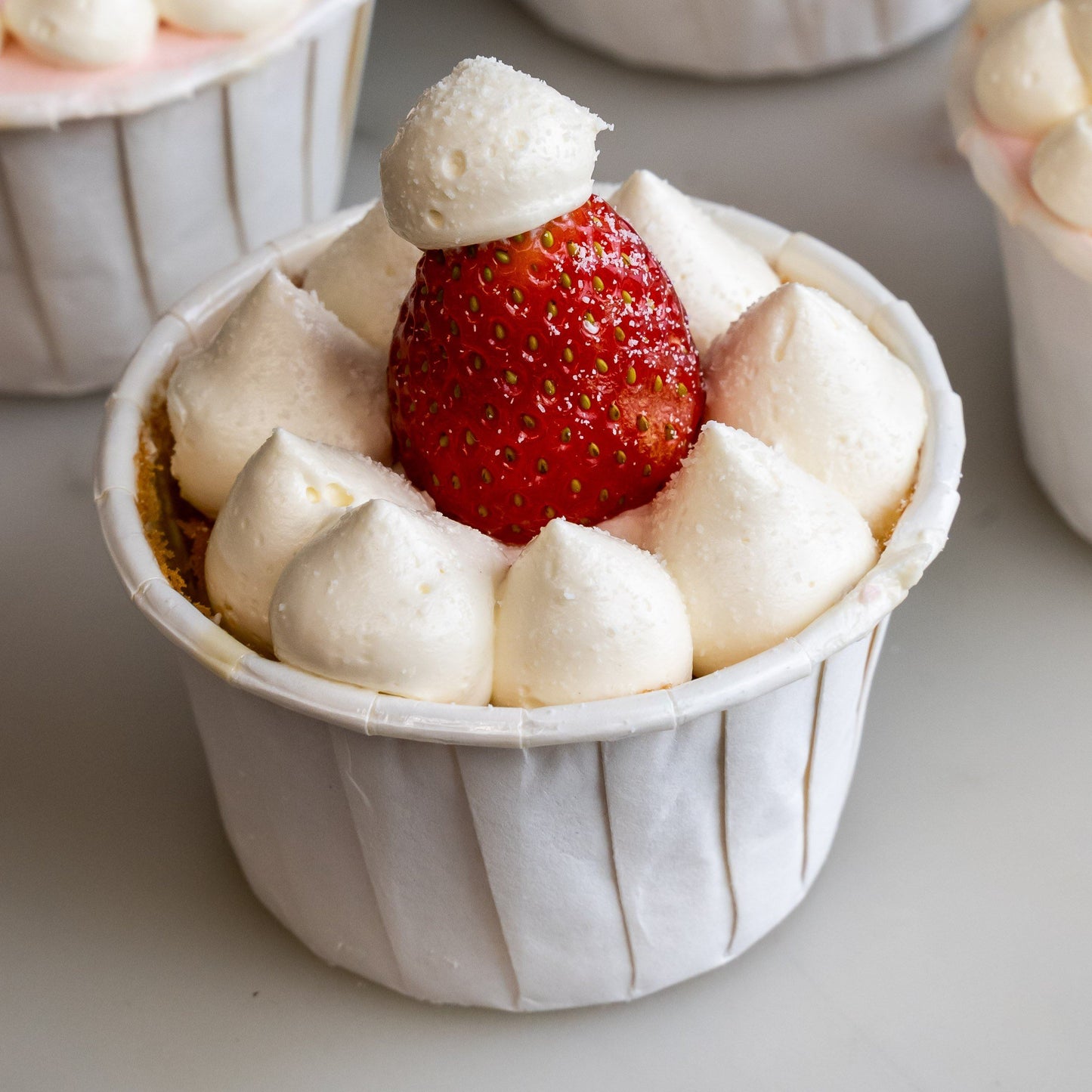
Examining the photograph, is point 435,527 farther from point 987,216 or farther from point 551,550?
point 987,216

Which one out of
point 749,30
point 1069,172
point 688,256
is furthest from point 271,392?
point 749,30

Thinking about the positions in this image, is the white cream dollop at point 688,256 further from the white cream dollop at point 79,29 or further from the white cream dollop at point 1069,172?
the white cream dollop at point 79,29

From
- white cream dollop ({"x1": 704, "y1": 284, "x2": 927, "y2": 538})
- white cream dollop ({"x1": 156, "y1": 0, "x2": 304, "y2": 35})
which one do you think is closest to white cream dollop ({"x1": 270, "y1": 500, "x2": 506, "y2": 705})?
white cream dollop ({"x1": 704, "y1": 284, "x2": 927, "y2": 538})

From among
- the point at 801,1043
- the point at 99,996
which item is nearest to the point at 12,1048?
the point at 99,996

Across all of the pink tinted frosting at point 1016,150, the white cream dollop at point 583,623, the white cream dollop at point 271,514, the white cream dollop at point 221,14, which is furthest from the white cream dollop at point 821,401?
the white cream dollop at point 221,14

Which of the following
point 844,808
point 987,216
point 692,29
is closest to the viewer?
point 844,808
